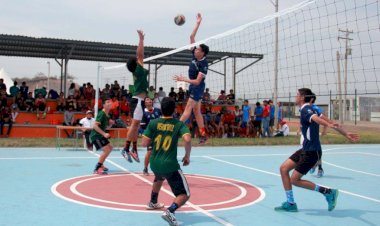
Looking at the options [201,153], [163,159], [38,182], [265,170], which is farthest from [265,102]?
[163,159]

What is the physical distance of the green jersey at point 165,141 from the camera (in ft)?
18.9

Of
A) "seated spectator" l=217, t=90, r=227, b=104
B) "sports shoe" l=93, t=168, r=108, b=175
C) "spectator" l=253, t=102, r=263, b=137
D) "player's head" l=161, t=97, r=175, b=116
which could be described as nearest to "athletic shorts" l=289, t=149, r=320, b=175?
"player's head" l=161, t=97, r=175, b=116

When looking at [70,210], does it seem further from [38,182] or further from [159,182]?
[38,182]

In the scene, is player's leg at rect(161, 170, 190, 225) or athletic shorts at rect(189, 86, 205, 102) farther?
athletic shorts at rect(189, 86, 205, 102)

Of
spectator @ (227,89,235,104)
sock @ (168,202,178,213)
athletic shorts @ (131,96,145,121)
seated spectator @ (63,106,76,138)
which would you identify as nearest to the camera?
sock @ (168,202,178,213)

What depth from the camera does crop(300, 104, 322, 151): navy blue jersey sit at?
6.77m

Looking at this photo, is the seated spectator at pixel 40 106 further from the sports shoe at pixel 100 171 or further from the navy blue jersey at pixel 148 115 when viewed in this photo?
the sports shoe at pixel 100 171

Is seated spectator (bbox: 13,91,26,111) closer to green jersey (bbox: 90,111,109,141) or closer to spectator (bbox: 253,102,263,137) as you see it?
green jersey (bbox: 90,111,109,141)

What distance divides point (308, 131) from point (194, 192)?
2.45m

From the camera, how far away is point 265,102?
22203 millimetres

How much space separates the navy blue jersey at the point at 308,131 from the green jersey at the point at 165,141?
2.14 meters

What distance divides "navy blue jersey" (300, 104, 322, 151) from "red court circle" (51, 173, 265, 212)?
4.50 ft

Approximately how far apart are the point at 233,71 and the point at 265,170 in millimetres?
16223

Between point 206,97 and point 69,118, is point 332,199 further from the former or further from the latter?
point 206,97
